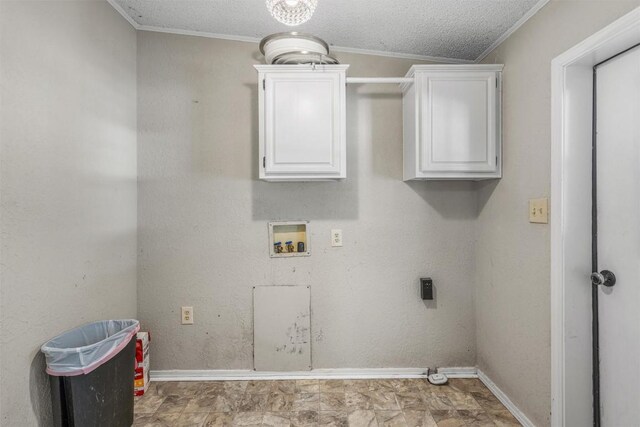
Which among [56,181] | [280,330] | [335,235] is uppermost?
[56,181]

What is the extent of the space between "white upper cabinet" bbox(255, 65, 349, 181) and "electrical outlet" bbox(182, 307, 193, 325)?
3.81 ft

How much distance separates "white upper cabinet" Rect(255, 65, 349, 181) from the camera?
82.4 inches

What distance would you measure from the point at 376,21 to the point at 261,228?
→ 1524mm

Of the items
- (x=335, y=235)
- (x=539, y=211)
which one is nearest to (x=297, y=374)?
(x=335, y=235)

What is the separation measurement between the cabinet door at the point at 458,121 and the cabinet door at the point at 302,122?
0.56 metres

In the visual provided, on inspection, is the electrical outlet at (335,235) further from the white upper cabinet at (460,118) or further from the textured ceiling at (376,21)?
the textured ceiling at (376,21)

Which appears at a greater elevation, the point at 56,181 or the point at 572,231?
the point at 56,181

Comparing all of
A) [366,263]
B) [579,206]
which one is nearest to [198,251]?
[366,263]

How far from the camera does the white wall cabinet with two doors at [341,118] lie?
2.09 metres

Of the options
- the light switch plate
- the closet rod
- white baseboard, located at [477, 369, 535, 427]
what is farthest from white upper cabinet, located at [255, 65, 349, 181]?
white baseboard, located at [477, 369, 535, 427]

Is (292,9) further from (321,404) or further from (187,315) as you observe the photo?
(321,404)

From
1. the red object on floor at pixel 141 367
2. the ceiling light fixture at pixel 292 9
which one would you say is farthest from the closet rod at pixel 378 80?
the red object on floor at pixel 141 367

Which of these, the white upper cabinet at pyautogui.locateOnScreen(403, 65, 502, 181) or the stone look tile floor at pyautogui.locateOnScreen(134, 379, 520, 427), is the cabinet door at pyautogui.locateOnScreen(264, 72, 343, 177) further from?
the stone look tile floor at pyautogui.locateOnScreen(134, 379, 520, 427)

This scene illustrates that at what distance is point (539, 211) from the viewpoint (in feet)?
5.77
